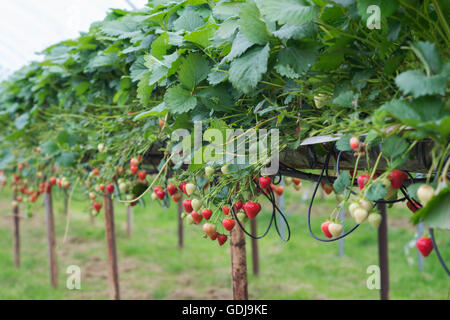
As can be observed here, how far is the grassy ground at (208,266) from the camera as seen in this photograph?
3.92m

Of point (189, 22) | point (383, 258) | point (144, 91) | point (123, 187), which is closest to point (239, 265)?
point (123, 187)

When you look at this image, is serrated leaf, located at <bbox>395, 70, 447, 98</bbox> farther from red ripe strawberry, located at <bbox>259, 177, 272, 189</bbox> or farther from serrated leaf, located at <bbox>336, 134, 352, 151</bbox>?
red ripe strawberry, located at <bbox>259, 177, 272, 189</bbox>

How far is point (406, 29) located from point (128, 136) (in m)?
1.36

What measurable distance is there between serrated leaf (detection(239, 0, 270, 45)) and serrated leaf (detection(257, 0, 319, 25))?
7 cm

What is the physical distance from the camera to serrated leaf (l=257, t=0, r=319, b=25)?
69 centimetres

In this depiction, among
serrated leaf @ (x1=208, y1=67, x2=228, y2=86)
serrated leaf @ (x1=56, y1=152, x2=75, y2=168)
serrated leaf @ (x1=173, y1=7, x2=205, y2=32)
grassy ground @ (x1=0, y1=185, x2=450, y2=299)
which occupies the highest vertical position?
serrated leaf @ (x1=173, y1=7, x2=205, y2=32)

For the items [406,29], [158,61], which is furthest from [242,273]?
[406,29]

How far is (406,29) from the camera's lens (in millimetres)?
762

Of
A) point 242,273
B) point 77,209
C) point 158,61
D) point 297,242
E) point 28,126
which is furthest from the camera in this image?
point 77,209

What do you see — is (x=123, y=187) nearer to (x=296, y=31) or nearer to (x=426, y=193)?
(x=296, y=31)

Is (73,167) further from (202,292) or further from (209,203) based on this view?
(202,292)

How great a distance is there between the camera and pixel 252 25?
78cm

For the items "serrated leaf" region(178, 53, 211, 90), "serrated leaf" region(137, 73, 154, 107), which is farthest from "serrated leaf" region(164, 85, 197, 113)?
"serrated leaf" region(137, 73, 154, 107)

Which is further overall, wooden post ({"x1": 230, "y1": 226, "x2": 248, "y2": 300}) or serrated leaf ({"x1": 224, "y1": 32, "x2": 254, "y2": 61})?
wooden post ({"x1": 230, "y1": 226, "x2": 248, "y2": 300})
